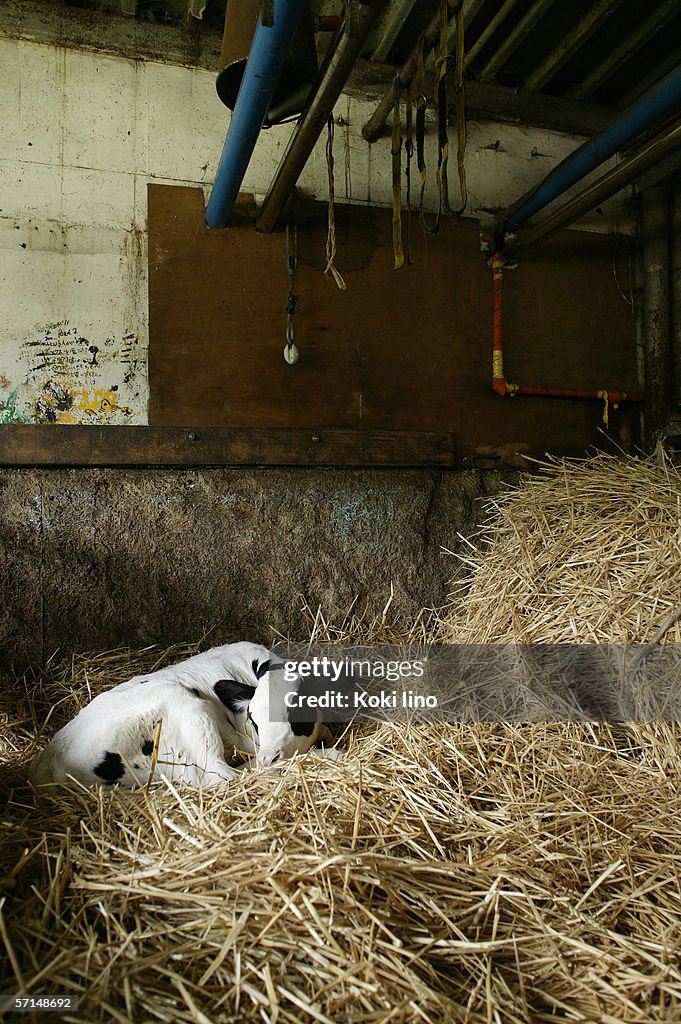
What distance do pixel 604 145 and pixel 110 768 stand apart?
3.47 m

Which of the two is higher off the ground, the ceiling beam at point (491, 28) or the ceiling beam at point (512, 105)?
the ceiling beam at point (491, 28)

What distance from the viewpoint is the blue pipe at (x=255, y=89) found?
1.97 m

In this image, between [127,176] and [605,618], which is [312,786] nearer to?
[605,618]

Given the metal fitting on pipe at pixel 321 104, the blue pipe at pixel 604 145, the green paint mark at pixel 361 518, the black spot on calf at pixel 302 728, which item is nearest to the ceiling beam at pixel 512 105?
the blue pipe at pixel 604 145

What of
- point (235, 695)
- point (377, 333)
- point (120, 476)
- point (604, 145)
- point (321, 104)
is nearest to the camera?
point (321, 104)

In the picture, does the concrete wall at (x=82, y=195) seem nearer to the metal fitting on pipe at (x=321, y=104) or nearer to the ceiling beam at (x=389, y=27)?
the metal fitting on pipe at (x=321, y=104)

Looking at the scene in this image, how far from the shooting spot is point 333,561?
362cm

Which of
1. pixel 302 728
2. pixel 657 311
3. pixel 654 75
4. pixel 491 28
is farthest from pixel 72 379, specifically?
pixel 654 75

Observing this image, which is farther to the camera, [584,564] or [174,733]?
[584,564]

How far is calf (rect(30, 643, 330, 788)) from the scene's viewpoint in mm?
2164

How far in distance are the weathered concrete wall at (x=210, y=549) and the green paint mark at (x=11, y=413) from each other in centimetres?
30

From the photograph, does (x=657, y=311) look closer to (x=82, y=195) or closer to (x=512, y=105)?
(x=512, y=105)

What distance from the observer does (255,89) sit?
7.52 ft

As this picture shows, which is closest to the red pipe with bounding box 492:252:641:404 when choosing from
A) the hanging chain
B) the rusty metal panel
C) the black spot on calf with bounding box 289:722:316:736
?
the rusty metal panel
